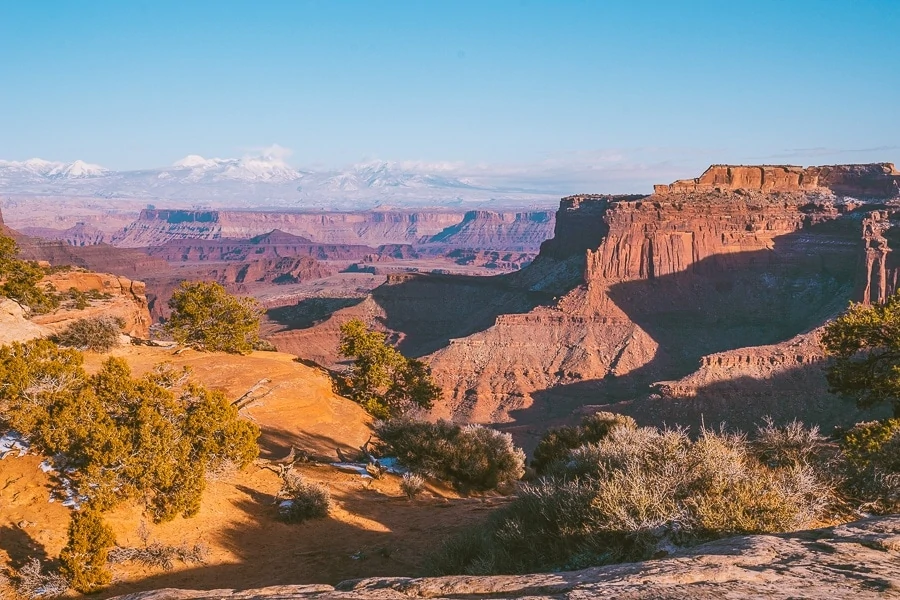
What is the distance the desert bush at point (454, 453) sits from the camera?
21531 mm

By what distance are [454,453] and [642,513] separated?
12492 millimetres

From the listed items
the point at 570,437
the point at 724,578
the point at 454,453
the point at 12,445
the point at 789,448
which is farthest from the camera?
the point at 570,437

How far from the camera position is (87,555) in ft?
37.5

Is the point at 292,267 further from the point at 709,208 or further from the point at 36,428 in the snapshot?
the point at 36,428

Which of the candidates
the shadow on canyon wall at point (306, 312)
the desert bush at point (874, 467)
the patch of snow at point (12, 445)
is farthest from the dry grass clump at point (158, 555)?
the shadow on canyon wall at point (306, 312)

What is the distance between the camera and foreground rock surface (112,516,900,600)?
6586 millimetres

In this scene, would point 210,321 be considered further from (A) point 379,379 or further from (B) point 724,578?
(B) point 724,578

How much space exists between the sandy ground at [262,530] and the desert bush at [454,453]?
123 centimetres

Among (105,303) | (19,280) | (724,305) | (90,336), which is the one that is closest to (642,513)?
(90,336)

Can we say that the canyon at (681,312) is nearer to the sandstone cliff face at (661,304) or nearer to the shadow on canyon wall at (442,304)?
the sandstone cliff face at (661,304)

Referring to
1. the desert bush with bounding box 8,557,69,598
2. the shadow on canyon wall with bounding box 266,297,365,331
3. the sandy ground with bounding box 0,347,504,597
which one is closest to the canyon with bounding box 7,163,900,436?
the shadow on canyon wall with bounding box 266,297,365,331

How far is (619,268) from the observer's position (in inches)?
3004

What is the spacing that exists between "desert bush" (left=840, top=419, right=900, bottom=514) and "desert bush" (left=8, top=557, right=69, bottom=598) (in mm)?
13590

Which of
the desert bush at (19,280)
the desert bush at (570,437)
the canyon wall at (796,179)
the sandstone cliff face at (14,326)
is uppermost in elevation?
the canyon wall at (796,179)
